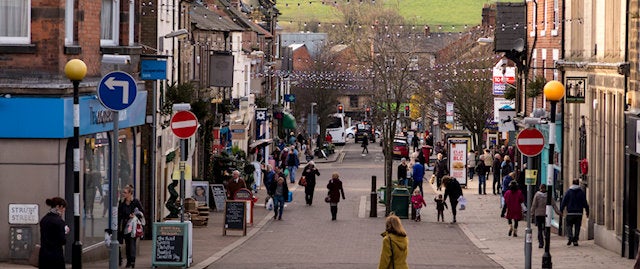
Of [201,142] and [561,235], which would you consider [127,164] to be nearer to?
[561,235]

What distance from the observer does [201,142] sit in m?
46.9

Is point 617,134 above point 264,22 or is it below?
below

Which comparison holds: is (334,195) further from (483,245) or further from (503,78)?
(503,78)

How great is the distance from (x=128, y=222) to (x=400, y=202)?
704 inches

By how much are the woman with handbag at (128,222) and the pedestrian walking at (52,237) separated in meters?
4.35

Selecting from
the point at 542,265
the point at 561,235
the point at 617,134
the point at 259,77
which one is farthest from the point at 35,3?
the point at 259,77

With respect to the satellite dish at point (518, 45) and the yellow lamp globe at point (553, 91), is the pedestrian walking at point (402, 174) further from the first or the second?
the yellow lamp globe at point (553, 91)

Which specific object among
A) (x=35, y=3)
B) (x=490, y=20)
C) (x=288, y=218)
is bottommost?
(x=288, y=218)

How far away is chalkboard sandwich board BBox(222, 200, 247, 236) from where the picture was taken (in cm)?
3434

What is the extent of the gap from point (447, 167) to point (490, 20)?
31.5 m

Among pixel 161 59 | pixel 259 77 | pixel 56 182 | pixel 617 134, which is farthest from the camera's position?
pixel 259 77

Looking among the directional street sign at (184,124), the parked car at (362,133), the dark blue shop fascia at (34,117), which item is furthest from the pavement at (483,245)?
the parked car at (362,133)

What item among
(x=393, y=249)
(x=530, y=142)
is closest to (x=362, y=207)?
(x=530, y=142)

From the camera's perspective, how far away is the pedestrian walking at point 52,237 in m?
20.2
